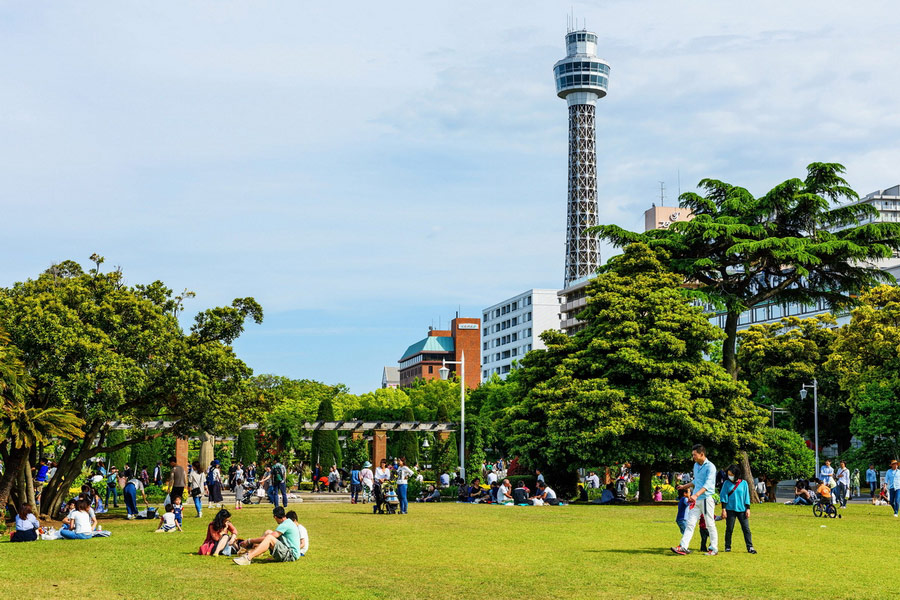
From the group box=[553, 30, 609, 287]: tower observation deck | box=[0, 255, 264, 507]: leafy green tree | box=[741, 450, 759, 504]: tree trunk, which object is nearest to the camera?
box=[0, 255, 264, 507]: leafy green tree

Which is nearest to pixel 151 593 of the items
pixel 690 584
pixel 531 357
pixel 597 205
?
pixel 690 584

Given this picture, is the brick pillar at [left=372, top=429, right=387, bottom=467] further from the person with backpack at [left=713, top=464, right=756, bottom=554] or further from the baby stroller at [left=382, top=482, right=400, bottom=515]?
the person with backpack at [left=713, top=464, right=756, bottom=554]

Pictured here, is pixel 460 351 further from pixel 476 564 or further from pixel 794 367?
pixel 476 564

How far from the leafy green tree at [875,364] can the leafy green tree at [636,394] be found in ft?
37.0

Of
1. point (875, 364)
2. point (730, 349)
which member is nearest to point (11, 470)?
point (730, 349)

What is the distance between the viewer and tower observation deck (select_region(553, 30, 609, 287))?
527 ft

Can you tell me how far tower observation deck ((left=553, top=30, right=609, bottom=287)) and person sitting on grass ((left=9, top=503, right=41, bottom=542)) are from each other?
13985 cm

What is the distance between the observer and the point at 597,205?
16325cm

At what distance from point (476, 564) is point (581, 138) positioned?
15544cm

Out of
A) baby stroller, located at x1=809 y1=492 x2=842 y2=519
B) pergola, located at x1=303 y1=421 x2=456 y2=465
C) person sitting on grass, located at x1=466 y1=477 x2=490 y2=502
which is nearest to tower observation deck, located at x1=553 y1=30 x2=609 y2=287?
pergola, located at x1=303 y1=421 x2=456 y2=465

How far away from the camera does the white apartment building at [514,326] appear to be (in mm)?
148125

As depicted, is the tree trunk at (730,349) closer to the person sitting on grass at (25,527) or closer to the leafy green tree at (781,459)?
the leafy green tree at (781,459)

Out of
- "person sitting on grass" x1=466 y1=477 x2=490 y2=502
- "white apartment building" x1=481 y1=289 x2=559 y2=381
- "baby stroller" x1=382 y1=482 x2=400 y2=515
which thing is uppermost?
"white apartment building" x1=481 y1=289 x2=559 y2=381

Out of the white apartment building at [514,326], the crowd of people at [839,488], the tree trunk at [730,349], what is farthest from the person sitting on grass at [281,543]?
the white apartment building at [514,326]
